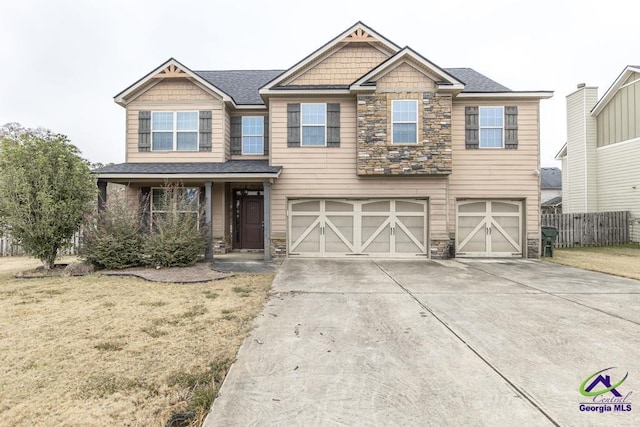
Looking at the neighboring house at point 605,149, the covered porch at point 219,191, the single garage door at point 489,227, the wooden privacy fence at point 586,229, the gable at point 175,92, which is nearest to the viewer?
the covered porch at point 219,191

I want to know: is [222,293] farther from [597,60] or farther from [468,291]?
[597,60]

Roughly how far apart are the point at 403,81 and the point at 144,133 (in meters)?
9.20

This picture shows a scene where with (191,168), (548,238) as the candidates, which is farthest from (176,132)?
(548,238)

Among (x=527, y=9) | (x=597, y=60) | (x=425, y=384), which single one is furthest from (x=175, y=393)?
(x=597, y=60)

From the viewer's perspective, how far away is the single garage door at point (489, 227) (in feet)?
36.0

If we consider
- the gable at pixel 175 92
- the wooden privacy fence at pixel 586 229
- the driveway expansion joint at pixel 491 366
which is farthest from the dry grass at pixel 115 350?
the wooden privacy fence at pixel 586 229

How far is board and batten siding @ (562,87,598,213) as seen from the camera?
16953 millimetres

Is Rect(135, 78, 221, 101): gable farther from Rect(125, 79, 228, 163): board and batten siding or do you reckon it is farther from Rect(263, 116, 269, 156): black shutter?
Rect(263, 116, 269, 156): black shutter

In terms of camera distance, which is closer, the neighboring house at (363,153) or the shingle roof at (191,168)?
the shingle roof at (191,168)

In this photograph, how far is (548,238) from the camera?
11.0 meters

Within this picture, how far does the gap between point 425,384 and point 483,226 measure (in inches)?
381

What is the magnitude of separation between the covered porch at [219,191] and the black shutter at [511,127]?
799cm

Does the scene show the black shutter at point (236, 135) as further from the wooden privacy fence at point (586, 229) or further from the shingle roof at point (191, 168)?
the wooden privacy fence at point (586, 229)

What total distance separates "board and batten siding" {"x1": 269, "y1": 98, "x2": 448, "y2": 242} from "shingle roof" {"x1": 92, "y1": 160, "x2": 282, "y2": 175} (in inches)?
25.9
